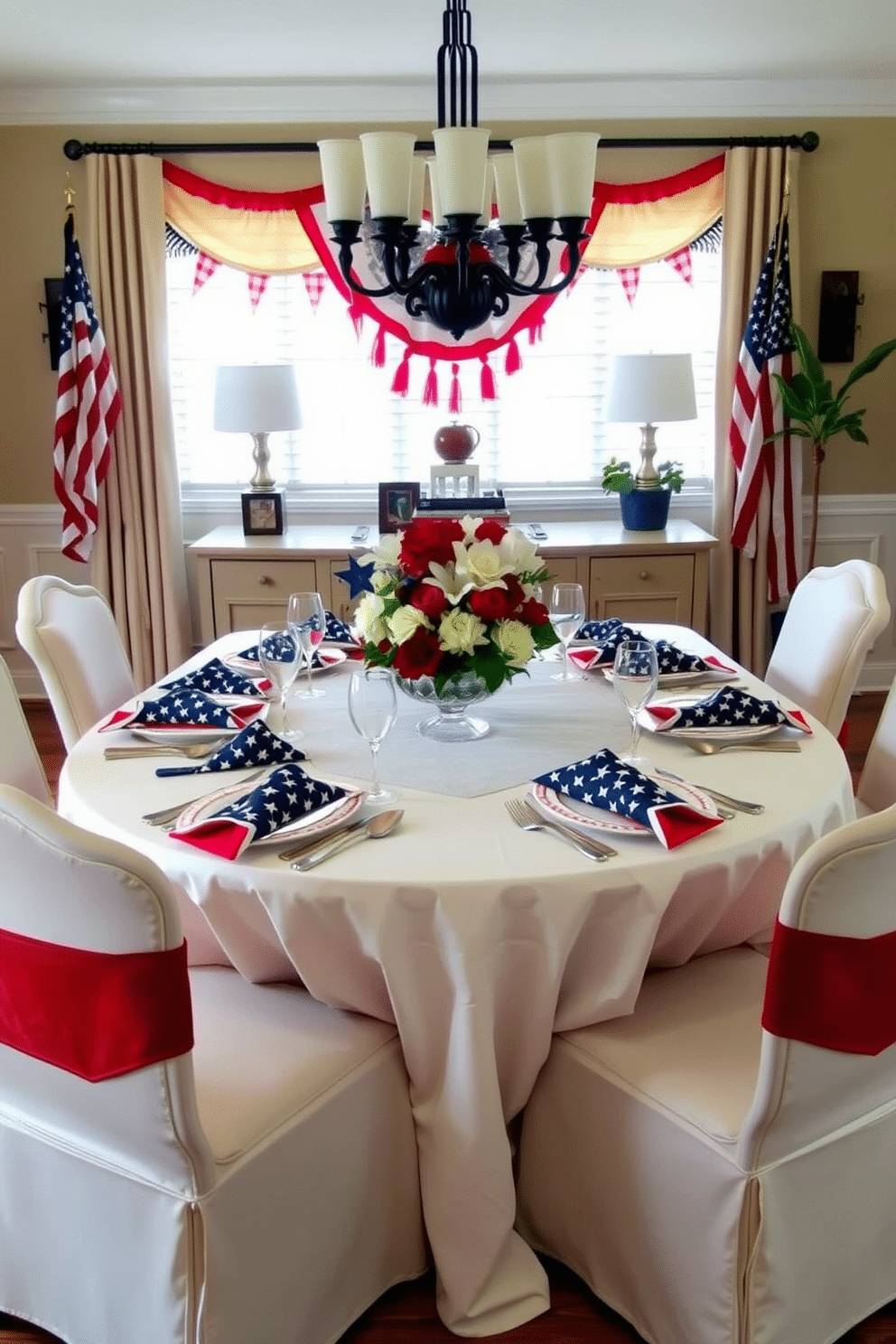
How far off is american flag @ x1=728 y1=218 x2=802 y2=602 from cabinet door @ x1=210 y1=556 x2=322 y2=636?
5.44 feet

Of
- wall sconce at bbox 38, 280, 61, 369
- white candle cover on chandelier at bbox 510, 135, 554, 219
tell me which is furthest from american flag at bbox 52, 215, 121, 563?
white candle cover on chandelier at bbox 510, 135, 554, 219

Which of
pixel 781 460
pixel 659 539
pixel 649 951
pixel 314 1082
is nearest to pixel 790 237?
pixel 781 460

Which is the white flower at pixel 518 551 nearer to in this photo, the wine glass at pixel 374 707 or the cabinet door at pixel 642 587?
the wine glass at pixel 374 707

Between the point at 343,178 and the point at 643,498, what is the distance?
227 cm

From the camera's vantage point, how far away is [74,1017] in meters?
1.39

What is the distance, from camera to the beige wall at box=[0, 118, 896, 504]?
13.9 feet

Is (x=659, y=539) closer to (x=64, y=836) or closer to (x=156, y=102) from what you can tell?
(x=156, y=102)

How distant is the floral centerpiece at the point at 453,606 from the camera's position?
1.95m

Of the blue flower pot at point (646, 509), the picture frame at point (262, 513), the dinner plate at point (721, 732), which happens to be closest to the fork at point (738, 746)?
the dinner plate at point (721, 732)

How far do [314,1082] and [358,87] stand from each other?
3.70 m

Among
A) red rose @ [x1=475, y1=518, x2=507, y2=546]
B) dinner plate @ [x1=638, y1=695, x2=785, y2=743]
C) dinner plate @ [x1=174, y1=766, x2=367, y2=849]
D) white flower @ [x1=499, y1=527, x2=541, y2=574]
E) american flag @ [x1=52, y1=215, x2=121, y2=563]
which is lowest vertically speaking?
dinner plate @ [x1=174, y1=766, x2=367, y2=849]

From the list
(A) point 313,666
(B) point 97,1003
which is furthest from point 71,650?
(B) point 97,1003

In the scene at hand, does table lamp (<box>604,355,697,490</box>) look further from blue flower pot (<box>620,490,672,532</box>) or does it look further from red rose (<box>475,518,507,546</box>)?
red rose (<box>475,518,507,546</box>)

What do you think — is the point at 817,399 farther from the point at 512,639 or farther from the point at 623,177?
the point at 512,639
